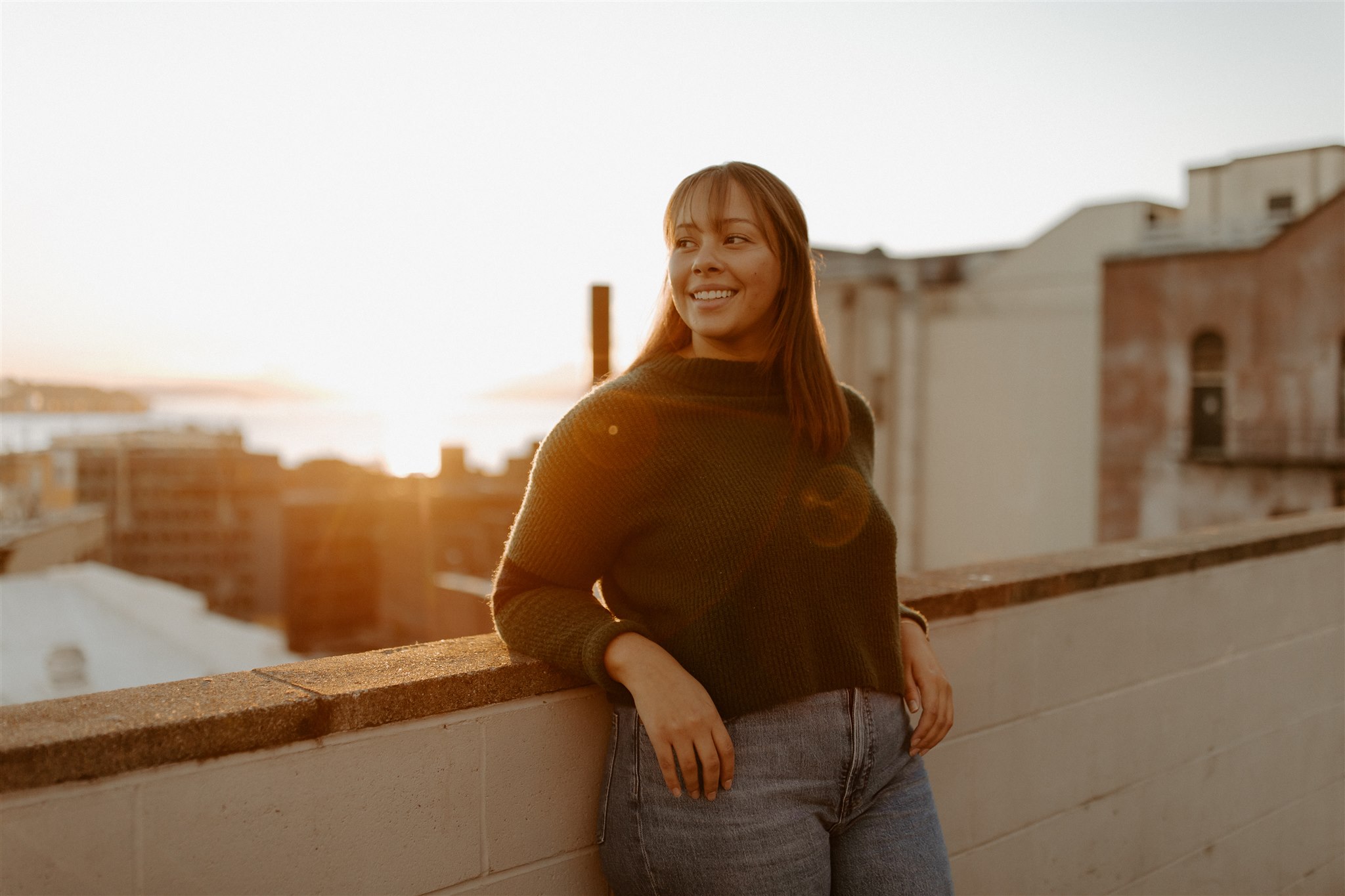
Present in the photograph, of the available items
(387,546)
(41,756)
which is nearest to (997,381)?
(41,756)

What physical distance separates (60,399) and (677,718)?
29.8 feet

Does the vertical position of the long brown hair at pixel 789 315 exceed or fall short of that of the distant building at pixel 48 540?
it exceeds it

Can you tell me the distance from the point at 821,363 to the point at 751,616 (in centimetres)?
55

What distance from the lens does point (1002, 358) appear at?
99.7 ft

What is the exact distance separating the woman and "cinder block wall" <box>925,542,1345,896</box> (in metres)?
0.88

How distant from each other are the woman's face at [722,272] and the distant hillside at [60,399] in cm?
771

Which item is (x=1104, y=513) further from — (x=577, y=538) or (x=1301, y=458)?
(x=577, y=538)

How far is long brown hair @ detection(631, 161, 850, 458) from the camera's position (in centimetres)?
194

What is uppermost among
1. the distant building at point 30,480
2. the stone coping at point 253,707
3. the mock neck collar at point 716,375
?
the mock neck collar at point 716,375

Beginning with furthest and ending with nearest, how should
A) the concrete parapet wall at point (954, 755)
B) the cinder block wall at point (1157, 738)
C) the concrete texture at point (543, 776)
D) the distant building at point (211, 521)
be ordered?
the distant building at point (211, 521)
the cinder block wall at point (1157, 738)
the concrete texture at point (543, 776)
the concrete parapet wall at point (954, 755)

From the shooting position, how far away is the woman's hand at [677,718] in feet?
5.49

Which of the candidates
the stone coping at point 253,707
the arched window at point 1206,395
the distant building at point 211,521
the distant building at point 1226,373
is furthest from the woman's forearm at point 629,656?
the distant building at point 211,521

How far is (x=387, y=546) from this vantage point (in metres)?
65.9

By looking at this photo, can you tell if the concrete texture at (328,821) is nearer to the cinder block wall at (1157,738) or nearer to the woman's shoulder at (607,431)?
the woman's shoulder at (607,431)
